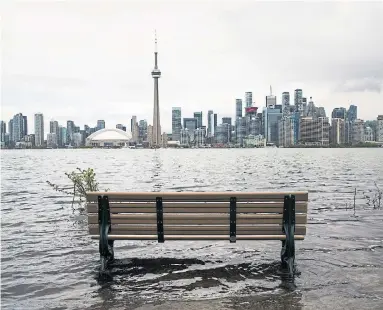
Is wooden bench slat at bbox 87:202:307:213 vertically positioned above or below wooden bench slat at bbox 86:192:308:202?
below

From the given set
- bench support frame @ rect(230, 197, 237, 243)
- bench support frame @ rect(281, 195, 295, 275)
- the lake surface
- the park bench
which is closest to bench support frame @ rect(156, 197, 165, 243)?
the park bench

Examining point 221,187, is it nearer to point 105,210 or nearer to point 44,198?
point 44,198

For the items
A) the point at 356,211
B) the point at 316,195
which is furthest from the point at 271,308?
the point at 316,195

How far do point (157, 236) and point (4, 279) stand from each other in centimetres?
304

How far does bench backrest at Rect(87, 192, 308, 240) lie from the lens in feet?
27.1

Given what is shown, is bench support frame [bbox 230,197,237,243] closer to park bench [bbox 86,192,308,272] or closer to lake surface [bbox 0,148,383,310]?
park bench [bbox 86,192,308,272]

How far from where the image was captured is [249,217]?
27.4ft

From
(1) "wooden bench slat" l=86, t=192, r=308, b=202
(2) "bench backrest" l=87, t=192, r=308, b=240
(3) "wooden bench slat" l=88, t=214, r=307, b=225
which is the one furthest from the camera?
(3) "wooden bench slat" l=88, t=214, r=307, b=225

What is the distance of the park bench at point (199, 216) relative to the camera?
27.1 ft

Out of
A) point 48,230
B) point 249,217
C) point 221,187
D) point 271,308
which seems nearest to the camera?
point 271,308

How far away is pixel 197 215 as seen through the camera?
8.36m

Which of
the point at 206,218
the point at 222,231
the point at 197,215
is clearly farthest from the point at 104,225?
the point at 222,231

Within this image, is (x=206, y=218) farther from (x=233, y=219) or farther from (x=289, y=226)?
(x=289, y=226)

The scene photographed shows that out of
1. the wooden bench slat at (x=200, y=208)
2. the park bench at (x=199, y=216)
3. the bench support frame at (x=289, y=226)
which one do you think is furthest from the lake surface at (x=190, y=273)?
the wooden bench slat at (x=200, y=208)
